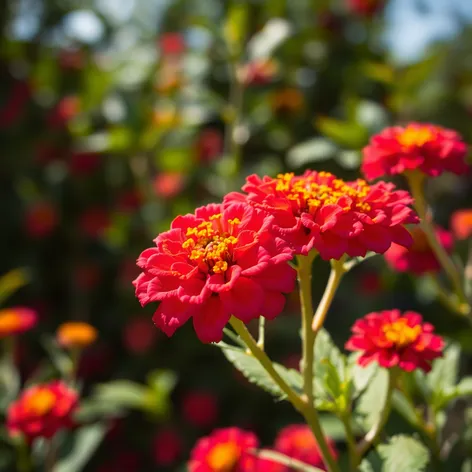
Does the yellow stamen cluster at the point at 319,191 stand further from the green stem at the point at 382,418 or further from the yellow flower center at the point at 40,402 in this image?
the yellow flower center at the point at 40,402

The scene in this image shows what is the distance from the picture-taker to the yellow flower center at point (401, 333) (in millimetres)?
667

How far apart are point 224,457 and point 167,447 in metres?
0.80

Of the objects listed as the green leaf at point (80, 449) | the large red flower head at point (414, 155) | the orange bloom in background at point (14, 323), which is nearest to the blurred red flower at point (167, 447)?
the green leaf at point (80, 449)

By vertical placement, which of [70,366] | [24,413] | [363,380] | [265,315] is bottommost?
[70,366]

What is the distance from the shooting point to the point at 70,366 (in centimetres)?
125

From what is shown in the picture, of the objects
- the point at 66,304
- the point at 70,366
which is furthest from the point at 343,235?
the point at 66,304

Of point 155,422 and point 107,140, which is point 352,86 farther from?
point 155,422

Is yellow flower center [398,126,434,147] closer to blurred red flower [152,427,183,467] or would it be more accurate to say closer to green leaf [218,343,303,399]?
green leaf [218,343,303,399]

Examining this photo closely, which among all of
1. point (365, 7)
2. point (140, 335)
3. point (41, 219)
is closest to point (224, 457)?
point (140, 335)

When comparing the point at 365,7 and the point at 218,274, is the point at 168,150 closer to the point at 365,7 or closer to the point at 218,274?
the point at 365,7

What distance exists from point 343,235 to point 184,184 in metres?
1.31

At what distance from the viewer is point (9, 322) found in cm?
120

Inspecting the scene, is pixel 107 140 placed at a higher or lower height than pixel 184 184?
higher

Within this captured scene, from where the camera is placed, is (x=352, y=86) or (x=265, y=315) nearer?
(x=265, y=315)
